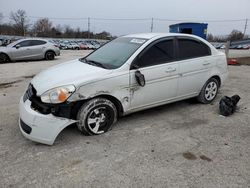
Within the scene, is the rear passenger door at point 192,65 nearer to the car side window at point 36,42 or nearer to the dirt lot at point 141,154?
the dirt lot at point 141,154

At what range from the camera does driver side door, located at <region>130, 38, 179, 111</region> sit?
407cm

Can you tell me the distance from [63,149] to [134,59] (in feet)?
5.80

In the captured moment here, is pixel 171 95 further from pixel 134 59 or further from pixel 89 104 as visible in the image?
pixel 89 104

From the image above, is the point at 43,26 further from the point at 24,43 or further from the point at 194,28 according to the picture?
the point at 194,28

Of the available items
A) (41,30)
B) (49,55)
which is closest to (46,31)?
(41,30)

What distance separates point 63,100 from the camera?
3396mm

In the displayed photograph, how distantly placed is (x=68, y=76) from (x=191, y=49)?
2.51m

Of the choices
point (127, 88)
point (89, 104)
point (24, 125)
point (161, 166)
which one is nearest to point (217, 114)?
point (127, 88)

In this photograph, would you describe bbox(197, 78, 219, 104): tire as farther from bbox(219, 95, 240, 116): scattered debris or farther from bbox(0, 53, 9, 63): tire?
bbox(0, 53, 9, 63): tire

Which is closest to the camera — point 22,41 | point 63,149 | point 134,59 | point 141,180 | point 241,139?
Answer: point 141,180

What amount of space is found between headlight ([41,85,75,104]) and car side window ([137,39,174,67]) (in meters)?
1.25

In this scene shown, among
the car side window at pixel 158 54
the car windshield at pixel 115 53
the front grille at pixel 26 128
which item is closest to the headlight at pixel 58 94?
the front grille at pixel 26 128

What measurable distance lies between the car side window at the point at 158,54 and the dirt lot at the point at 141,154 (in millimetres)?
1031

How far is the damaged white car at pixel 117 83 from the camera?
11.2 feet
